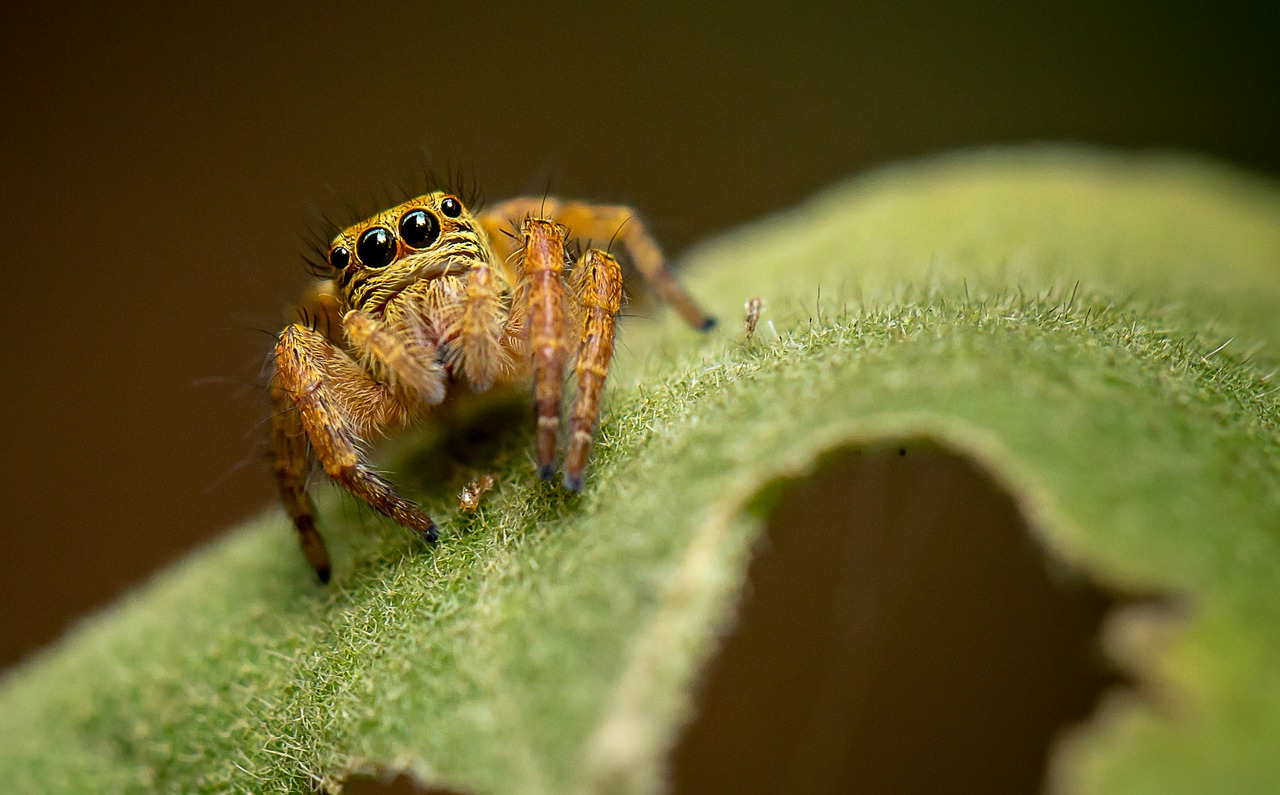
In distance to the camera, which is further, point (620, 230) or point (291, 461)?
point (620, 230)

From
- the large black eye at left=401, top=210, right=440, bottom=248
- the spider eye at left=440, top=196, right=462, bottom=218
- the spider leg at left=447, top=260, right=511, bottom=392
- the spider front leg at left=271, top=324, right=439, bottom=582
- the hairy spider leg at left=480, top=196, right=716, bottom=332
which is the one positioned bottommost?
the spider front leg at left=271, top=324, right=439, bottom=582

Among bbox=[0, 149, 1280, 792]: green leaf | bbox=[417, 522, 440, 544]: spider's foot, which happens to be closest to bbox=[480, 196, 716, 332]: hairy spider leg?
bbox=[0, 149, 1280, 792]: green leaf

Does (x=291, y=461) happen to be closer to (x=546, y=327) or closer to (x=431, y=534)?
(x=431, y=534)

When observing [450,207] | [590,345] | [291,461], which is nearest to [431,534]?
[590,345]

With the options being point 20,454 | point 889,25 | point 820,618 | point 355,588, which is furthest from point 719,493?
point 889,25

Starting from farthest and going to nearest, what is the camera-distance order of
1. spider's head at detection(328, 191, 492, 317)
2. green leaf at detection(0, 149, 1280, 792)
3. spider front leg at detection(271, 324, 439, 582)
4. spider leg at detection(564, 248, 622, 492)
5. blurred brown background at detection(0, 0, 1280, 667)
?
blurred brown background at detection(0, 0, 1280, 667)
spider's head at detection(328, 191, 492, 317)
spider front leg at detection(271, 324, 439, 582)
spider leg at detection(564, 248, 622, 492)
green leaf at detection(0, 149, 1280, 792)

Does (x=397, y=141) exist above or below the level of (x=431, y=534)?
above

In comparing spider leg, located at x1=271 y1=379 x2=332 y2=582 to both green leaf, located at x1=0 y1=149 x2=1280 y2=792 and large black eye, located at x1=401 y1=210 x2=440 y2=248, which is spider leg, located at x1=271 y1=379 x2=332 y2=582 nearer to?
green leaf, located at x1=0 y1=149 x2=1280 y2=792
